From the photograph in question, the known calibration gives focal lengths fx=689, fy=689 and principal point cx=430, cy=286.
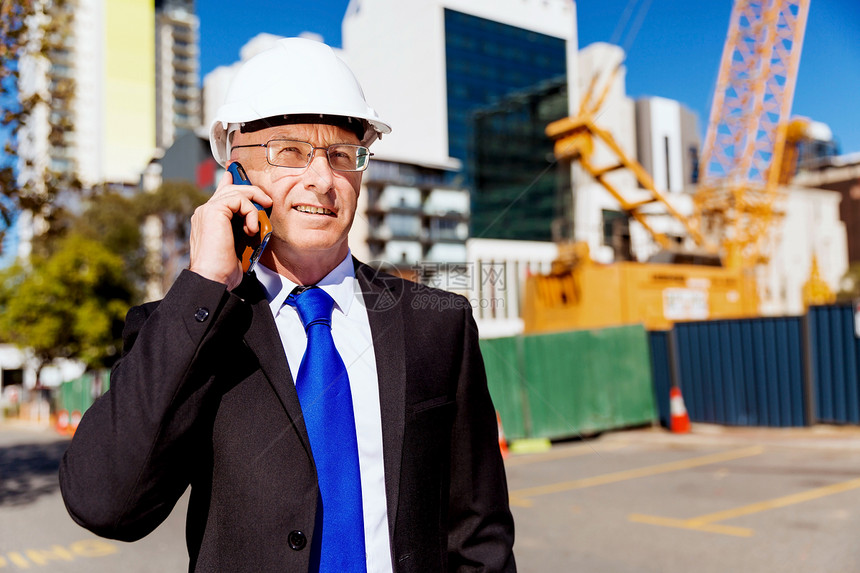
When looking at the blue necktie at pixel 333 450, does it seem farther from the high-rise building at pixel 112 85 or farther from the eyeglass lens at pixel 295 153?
the high-rise building at pixel 112 85

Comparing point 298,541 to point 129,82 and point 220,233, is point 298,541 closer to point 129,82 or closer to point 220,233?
point 220,233

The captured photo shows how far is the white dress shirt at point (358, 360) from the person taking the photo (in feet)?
4.79

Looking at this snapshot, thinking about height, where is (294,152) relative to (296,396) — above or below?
above

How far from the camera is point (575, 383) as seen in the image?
13.0 m

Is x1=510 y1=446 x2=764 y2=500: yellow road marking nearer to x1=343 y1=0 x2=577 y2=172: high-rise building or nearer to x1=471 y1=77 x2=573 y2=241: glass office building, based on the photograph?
x1=471 y1=77 x2=573 y2=241: glass office building

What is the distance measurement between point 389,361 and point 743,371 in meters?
12.8

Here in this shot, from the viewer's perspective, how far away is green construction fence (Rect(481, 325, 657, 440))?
12328 millimetres

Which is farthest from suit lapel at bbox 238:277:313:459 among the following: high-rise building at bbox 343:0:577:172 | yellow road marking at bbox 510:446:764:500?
yellow road marking at bbox 510:446:764:500

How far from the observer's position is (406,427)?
1.51m

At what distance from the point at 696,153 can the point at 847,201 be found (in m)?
49.8

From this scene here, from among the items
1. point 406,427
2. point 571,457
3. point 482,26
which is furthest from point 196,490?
point 571,457

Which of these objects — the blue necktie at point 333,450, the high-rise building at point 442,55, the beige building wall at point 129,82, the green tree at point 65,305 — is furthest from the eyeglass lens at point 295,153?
the beige building wall at point 129,82

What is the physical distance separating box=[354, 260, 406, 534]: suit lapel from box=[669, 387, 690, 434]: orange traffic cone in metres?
12.5

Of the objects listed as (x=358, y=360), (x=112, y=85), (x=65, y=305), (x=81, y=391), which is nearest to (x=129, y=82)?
(x=112, y=85)
